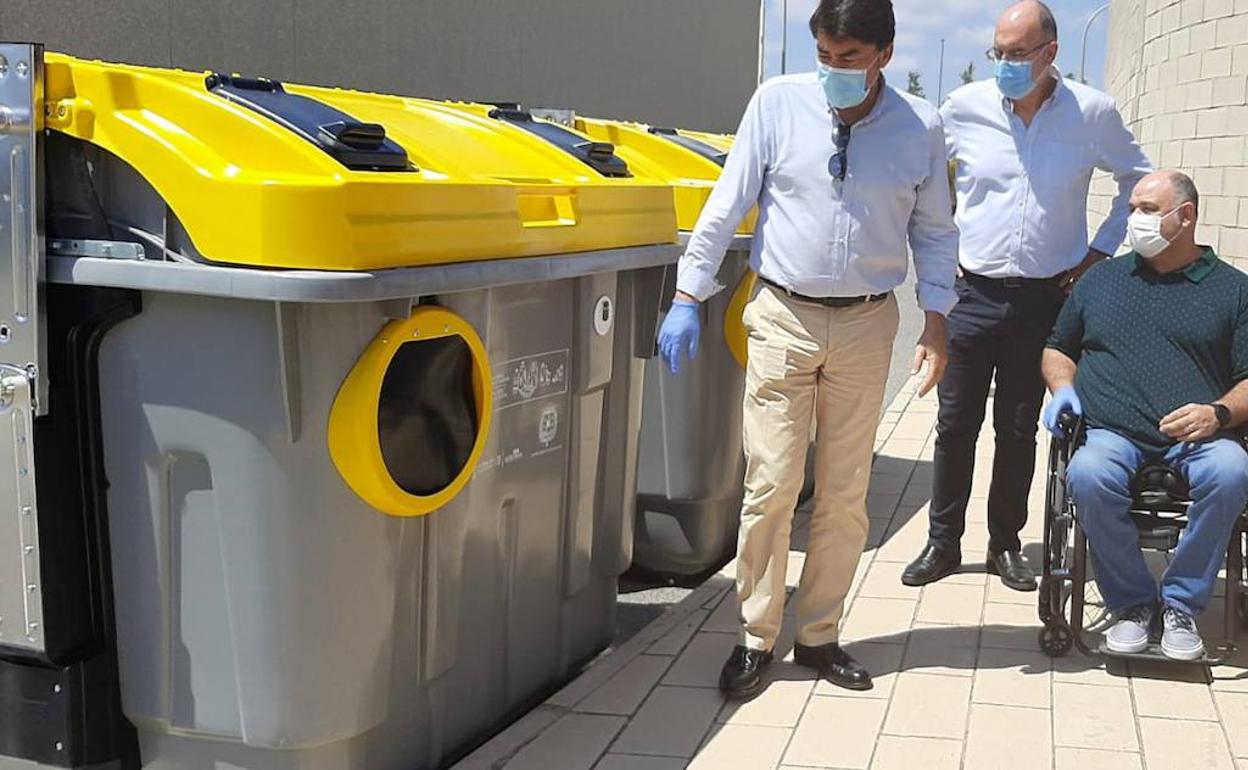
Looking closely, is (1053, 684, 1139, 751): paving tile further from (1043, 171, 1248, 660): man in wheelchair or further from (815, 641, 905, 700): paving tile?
(815, 641, 905, 700): paving tile

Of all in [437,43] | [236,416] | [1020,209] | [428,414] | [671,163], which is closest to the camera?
[236,416]

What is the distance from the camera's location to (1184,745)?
11.8ft

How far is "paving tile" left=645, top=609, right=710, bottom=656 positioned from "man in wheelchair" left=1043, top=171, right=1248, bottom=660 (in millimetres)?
1261

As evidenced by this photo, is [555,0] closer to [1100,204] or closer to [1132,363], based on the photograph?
[1100,204]

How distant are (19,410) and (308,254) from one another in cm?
75

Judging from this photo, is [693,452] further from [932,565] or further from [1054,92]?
[1054,92]

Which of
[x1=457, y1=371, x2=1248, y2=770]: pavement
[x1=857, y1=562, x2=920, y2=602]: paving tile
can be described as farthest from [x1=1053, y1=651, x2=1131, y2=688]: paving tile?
[x1=857, y1=562, x2=920, y2=602]: paving tile

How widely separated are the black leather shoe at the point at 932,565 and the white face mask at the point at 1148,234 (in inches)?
54.4

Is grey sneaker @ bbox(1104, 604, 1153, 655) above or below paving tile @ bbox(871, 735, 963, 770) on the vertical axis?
above

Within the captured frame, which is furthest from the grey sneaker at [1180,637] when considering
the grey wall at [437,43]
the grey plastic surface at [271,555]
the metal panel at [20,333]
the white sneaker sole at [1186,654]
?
the grey wall at [437,43]

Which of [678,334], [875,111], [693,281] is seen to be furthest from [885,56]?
[678,334]

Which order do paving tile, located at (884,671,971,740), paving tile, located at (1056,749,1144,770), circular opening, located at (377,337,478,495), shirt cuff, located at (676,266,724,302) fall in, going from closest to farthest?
circular opening, located at (377,337,478,495)
paving tile, located at (1056,749,1144,770)
paving tile, located at (884,671,971,740)
shirt cuff, located at (676,266,724,302)

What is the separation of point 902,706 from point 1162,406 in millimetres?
1202

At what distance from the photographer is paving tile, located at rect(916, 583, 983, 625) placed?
15.1 feet
